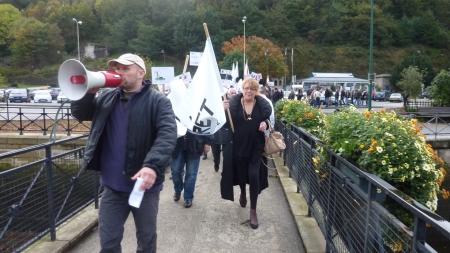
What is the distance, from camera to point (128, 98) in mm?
3082

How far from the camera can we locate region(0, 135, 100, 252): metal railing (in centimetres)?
387

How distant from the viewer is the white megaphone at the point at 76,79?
2.72 m

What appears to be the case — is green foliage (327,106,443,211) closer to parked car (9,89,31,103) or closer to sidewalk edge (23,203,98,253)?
sidewalk edge (23,203,98,253)

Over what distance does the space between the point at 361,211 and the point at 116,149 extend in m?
2.02

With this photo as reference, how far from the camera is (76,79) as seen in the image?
278cm

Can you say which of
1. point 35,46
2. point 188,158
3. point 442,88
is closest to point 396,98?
point 442,88

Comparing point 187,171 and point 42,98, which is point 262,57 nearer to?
point 42,98

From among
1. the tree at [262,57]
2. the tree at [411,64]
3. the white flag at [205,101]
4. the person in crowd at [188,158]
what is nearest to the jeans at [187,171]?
the person in crowd at [188,158]

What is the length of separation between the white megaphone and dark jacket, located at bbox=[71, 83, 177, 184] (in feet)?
0.58

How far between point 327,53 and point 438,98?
70.7 m

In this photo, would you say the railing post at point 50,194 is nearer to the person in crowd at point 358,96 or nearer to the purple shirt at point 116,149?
the purple shirt at point 116,149

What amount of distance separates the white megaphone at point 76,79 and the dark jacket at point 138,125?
18cm

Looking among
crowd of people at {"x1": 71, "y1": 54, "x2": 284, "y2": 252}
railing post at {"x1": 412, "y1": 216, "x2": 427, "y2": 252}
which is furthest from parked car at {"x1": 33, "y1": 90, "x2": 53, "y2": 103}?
railing post at {"x1": 412, "y1": 216, "x2": 427, "y2": 252}

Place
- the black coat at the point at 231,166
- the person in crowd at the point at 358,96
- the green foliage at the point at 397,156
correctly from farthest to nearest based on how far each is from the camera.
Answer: the person in crowd at the point at 358,96 → the black coat at the point at 231,166 → the green foliage at the point at 397,156
